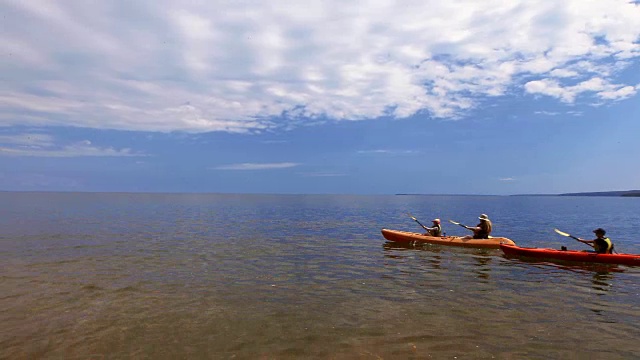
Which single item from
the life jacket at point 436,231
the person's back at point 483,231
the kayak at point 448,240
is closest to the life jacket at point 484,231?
the person's back at point 483,231

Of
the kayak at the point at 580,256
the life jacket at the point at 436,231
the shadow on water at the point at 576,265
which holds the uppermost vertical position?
the life jacket at the point at 436,231

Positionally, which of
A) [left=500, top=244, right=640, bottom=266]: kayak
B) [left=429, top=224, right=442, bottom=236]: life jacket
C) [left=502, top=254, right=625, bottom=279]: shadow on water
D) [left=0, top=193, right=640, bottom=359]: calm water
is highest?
[left=429, top=224, right=442, bottom=236]: life jacket

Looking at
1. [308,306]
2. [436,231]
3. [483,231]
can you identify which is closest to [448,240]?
[436,231]

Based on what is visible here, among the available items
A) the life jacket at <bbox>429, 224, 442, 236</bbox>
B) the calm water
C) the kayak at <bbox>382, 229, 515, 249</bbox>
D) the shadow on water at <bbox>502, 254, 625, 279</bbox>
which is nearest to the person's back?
the kayak at <bbox>382, 229, 515, 249</bbox>

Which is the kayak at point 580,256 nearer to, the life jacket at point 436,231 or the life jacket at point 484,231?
the life jacket at point 484,231

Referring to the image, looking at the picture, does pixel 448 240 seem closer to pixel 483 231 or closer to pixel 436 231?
pixel 436 231

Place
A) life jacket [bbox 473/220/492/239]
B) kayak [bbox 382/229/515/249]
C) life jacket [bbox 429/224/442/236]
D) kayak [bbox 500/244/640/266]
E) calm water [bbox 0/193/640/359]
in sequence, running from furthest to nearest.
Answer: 1. life jacket [bbox 429/224/442/236]
2. life jacket [bbox 473/220/492/239]
3. kayak [bbox 382/229/515/249]
4. kayak [bbox 500/244/640/266]
5. calm water [bbox 0/193/640/359]

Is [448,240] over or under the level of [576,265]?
over

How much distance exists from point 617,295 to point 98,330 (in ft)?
50.6

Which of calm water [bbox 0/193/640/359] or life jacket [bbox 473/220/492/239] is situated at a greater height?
life jacket [bbox 473/220/492/239]

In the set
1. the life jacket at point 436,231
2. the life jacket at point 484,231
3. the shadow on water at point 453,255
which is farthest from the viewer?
the life jacket at point 436,231

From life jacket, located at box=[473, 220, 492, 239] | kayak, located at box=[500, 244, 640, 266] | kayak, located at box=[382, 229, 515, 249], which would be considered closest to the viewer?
kayak, located at box=[500, 244, 640, 266]

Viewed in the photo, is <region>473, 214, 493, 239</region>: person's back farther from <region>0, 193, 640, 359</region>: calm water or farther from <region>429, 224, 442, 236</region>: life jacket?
<region>0, 193, 640, 359</region>: calm water

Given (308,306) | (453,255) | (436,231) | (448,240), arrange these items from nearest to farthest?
(308,306)
(453,255)
(448,240)
(436,231)
